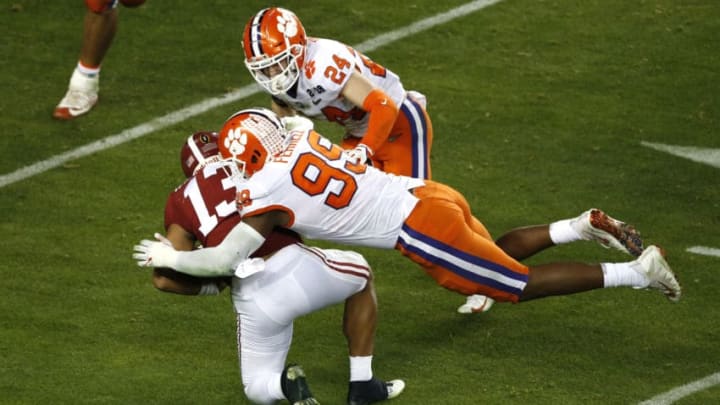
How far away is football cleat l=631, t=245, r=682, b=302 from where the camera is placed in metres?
5.84

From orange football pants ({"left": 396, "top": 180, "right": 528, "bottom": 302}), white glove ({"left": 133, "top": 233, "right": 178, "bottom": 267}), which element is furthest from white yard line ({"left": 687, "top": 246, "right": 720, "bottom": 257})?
white glove ({"left": 133, "top": 233, "right": 178, "bottom": 267})

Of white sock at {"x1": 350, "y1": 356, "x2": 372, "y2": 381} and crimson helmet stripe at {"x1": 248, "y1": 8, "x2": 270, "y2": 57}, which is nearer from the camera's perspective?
white sock at {"x1": 350, "y1": 356, "x2": 372, "y2": 381}

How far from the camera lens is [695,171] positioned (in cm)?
771

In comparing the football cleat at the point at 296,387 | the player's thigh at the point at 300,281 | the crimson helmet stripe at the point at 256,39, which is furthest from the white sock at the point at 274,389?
the crimson helmet stripe at the point at 256,39

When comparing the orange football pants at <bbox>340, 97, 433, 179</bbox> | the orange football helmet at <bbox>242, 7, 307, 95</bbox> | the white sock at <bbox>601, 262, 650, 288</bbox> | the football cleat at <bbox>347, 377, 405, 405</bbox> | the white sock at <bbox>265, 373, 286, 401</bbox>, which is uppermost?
the orange football helmet at <bbox>242, 7, 307, 95</bbox>

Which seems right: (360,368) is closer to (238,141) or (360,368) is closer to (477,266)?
(477,266)

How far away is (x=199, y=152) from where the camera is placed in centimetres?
580

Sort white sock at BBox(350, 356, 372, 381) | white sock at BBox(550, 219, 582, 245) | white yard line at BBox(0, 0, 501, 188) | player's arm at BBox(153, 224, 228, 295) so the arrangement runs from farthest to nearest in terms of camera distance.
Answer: white yard line at BBox(0, 0, 501, 188), white sock at BBox(550, 219, 582, 245), white sock at BBox(350, 356, 372, 381), player's arm at BBox(153, 224, 228, 295)

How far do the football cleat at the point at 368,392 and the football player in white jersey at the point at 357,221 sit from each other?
1.56 feet

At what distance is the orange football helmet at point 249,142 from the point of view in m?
5.45

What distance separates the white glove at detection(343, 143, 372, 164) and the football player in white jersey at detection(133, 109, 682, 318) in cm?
14

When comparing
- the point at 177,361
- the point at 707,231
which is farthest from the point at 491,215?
the point at 177,361

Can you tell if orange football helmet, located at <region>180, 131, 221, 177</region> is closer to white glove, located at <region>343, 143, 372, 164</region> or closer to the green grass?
white glove, located at <region>343, 143, 372, 164</region>

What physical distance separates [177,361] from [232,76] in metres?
3.09
